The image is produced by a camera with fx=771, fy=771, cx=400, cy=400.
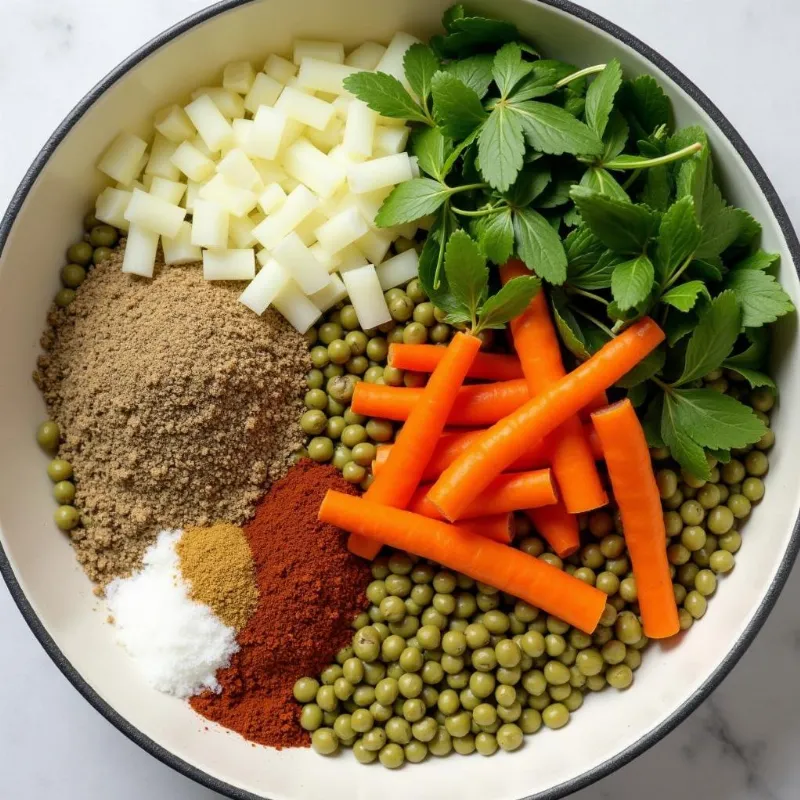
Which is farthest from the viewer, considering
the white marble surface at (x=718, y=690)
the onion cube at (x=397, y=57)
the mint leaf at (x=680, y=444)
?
the white marble surface at (x=718, y=690)

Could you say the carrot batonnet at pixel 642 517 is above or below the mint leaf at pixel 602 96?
below

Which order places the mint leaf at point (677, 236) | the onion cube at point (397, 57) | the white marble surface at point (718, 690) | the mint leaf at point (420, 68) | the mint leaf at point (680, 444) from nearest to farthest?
the mint leaf at point (677, 236), the mint leaf at point (680, 444), the mint leaf at point (420, 68), the onion cube at point (397, 57), the white marble surface at point (718, 690)

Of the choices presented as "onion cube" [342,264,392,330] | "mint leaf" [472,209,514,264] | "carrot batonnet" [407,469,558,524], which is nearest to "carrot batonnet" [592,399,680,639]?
"carrot batonnet" [407,469,558,524]

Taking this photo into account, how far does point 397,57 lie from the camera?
241 centimetres

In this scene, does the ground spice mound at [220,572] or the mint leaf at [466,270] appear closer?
the mint leaf at [466,270]

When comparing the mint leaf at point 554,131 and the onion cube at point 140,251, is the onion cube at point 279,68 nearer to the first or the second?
the onion cube at point 140,251

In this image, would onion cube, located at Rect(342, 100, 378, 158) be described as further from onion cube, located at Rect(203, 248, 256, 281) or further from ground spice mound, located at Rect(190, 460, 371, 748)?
ground spice mound, located at Rect(190, 460, 371, 748)

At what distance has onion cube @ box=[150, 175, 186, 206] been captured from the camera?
2441mm

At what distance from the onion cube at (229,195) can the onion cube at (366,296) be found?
38cm

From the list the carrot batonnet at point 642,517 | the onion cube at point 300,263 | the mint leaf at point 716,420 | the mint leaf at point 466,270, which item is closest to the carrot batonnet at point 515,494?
the carrot batonnet at point 642,517

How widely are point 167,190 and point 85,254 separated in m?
0.35

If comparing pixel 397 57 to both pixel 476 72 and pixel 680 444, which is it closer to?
pixel 476 72

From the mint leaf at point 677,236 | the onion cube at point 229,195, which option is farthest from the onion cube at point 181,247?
the mint leaf at point 677,236

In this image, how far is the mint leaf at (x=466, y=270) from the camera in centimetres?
213
